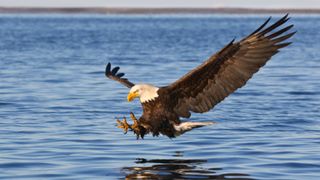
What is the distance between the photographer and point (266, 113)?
15609 mm

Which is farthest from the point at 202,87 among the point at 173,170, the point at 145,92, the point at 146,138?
the point at 146,138

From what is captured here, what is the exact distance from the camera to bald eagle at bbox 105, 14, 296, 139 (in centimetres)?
1070

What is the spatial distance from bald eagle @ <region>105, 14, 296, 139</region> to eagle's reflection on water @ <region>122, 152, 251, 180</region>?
1.21 feet

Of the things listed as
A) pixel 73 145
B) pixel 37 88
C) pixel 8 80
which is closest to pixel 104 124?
pixel 73 145

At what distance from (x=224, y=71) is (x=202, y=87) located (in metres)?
0.38

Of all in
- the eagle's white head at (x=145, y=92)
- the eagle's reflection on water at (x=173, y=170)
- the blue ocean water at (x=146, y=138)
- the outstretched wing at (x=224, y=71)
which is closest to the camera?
Answer: the eagle's reflection on water at (x=173, y=170)

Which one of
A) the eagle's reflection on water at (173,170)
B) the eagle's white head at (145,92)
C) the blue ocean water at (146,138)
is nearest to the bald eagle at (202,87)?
the eagle's white head at (145,92)

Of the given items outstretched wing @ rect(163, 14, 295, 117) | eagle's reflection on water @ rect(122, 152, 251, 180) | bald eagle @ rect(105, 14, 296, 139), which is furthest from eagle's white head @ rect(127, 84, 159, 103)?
eagle's reflection on water @ rect(122, 152, 251, 180)

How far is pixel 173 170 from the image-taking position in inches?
411

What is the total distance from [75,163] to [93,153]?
29.8 inches

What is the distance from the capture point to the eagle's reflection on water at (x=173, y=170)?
1009 cm

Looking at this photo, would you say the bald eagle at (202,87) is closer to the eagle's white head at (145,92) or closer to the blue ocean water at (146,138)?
the eagle's white head at (145,92)

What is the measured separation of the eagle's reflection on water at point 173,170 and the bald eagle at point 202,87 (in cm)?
37

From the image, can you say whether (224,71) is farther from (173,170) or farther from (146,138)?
(146,138)
